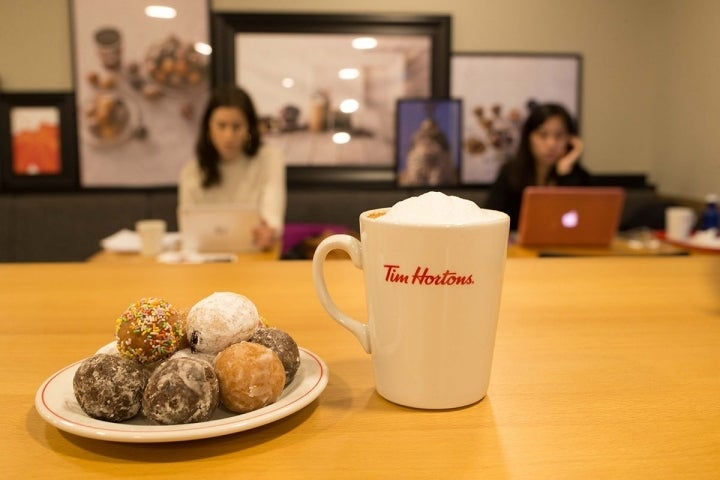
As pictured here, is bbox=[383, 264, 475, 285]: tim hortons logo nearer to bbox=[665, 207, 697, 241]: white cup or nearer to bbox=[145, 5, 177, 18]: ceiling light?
bbox=[665, 207, 697, 241]: white cup

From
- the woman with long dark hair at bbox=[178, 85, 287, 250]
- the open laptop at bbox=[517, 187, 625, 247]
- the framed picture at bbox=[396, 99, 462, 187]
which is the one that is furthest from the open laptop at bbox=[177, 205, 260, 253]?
the framed picture at bbox=[396, 99, 462, 187]

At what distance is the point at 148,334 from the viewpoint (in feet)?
1.60

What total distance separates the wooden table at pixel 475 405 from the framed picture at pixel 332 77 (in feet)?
9.49

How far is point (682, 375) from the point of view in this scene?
1.89ft

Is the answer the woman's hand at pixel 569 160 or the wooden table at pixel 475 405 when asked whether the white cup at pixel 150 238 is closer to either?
the wooden table at pixel 475 405

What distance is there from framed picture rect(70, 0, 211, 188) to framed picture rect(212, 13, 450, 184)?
16cm

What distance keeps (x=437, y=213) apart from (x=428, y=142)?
3331 mm

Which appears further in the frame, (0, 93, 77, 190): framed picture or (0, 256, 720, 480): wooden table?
(0, 93, 77, 190): framed picture

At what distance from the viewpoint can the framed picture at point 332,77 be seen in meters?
3.68

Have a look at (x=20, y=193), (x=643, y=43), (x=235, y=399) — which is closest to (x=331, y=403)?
(x=235, y=399)

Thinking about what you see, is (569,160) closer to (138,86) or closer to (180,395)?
(138,86)

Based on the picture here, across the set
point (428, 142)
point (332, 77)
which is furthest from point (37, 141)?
point (428, 142)

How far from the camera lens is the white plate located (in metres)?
0.43

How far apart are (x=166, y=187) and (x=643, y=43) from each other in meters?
2.74
